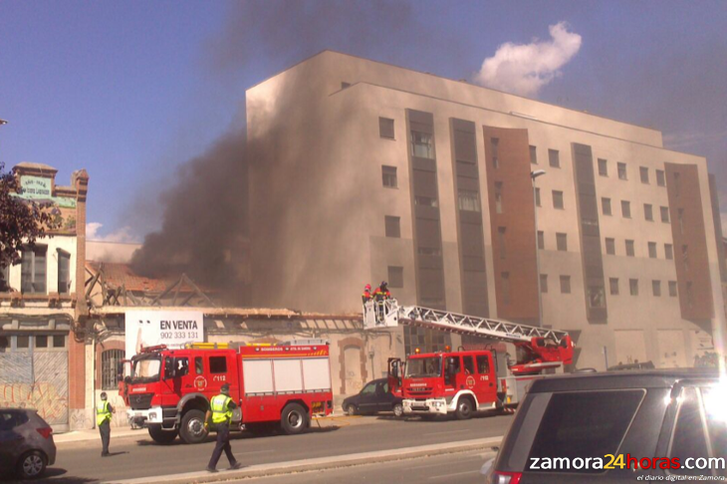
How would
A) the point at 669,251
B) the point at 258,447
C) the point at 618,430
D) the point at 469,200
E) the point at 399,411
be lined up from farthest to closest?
the point at 669,251 < the point at 469,200 < the point at 399,411 < the point at 258,447 < the point at 618,430

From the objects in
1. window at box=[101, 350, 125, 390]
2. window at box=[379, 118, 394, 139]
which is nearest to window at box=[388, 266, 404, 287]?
window at box=[379, 118, 394, 139]

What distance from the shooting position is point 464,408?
81.4 ft

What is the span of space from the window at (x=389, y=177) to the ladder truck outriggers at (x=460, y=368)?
12.6 meters

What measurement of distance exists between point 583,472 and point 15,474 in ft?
43.0

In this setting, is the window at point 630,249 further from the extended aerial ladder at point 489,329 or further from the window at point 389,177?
the extended aerial ladder at point 489,329

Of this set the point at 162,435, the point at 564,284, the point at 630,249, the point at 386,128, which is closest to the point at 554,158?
the point at 564,284

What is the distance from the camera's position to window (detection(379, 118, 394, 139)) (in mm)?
39969

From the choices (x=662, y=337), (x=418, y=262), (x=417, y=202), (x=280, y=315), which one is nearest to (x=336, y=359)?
(x=280, y=315)

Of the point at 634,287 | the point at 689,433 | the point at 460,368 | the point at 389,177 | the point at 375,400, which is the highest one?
the point at 389,177

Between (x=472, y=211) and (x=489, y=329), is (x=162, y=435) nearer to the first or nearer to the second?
(x=489, y=329)

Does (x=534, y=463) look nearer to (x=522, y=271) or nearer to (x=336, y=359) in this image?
(x=336, y=359)

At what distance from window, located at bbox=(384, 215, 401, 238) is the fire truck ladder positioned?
10797 millimetres

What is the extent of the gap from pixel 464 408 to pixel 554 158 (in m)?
28.0

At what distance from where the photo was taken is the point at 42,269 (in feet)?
88.6
